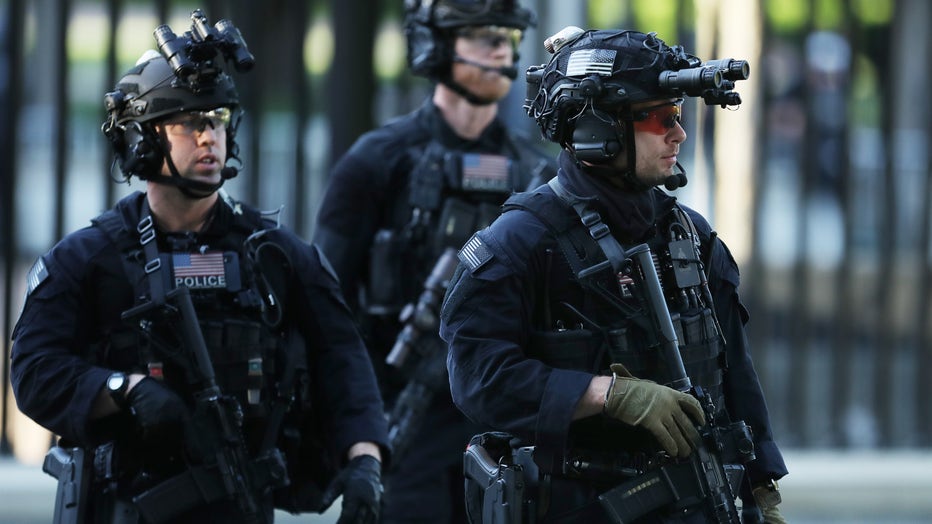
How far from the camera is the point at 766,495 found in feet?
12.3

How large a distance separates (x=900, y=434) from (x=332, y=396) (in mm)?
4036

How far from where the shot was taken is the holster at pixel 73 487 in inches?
161

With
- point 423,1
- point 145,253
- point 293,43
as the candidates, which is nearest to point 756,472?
point 145,253

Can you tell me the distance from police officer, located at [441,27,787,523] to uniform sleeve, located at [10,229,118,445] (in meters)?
0.97

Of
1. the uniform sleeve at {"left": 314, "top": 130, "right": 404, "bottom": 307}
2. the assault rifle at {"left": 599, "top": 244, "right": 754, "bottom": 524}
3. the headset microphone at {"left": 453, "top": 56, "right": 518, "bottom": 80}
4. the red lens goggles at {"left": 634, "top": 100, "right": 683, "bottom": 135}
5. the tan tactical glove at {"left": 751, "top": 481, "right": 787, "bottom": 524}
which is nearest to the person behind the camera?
the assault rifle at {"left": 599, "top": 244, "right": 754, "bottom": 524}

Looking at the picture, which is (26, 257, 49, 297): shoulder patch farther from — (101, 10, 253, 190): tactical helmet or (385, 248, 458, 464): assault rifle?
(385, 248, 458, 464): assault rifle

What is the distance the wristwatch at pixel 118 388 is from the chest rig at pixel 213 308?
0.10m

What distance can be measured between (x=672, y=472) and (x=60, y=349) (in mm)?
1527

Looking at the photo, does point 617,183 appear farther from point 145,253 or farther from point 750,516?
point 145,253

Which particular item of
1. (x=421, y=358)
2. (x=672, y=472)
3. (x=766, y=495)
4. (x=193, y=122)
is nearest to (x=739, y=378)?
(x=766, y=495)

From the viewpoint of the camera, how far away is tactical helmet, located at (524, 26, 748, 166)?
3576mm

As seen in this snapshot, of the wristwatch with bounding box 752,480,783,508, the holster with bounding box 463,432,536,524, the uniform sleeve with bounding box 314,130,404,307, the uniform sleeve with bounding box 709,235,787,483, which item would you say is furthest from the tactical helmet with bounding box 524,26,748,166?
the uniform sleeve with bounding box 314,130,404,307

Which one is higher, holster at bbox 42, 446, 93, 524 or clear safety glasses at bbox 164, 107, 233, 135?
clear safety glasses at bbox 164, 107, 233, 135

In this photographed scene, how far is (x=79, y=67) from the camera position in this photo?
23.2 ft
